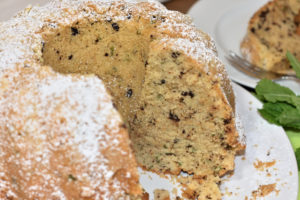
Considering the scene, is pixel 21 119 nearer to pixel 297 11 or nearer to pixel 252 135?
pixel 252 135

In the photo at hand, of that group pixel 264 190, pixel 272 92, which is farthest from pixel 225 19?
pixel 264 190

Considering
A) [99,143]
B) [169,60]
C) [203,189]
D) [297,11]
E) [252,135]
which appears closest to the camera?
[99,143]

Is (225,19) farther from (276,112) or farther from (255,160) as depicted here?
(255,160)

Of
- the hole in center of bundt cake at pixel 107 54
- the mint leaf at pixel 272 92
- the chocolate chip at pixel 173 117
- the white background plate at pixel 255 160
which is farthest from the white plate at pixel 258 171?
Result: the hole in center of bundt cake at pixel 107 54

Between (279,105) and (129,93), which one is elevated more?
(129,93)

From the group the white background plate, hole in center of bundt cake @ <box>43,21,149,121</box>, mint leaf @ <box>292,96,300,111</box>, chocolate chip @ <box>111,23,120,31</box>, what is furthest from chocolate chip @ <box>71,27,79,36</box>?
mint leaf @ <box>292,96,300,111</box>

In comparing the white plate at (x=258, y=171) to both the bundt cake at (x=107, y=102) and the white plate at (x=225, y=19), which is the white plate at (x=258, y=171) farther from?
A: the white plate at (x=225, y=19)

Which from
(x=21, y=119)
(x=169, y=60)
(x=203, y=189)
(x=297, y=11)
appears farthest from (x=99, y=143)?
(x=297, y=11)
